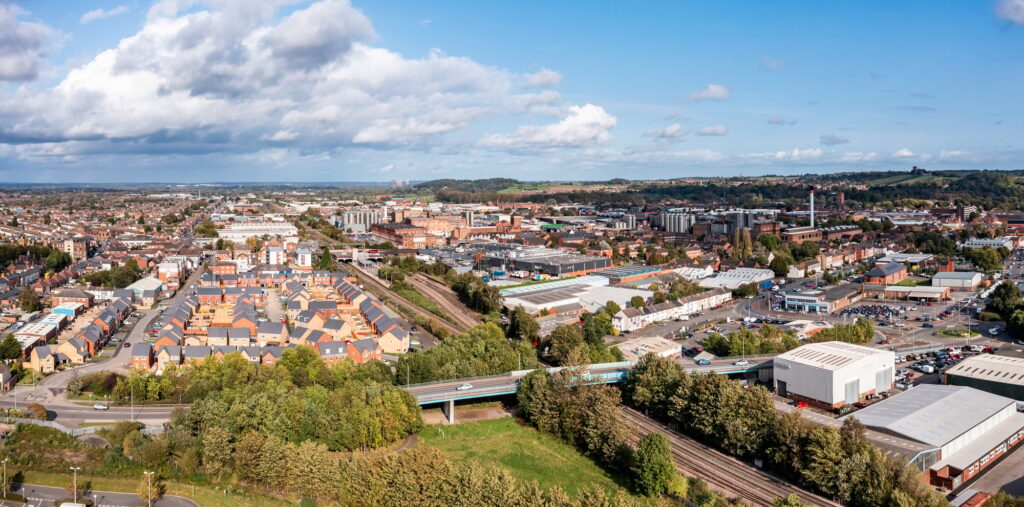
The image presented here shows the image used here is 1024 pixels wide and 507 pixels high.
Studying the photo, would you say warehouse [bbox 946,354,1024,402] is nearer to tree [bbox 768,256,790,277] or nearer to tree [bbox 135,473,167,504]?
tree [bbox 135,473,167,504]

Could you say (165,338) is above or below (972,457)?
above

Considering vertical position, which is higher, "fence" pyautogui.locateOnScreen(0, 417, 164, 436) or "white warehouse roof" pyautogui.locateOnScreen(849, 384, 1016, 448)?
"fence" pyautogui.locateOnScreen(0, 417, 164, 436)

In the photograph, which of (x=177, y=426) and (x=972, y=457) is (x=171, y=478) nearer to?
(x=177, y=426)

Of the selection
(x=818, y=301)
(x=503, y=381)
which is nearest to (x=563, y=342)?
(x=503, y=381)

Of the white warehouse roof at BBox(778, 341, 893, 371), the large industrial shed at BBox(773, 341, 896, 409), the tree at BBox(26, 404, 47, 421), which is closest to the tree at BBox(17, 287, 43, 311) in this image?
the tree at BBox(26, 404, 47, 421)

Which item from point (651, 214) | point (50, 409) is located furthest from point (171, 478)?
point (651, 214)

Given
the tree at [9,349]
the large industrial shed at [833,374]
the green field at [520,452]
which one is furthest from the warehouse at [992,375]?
the tree at [9,349]
